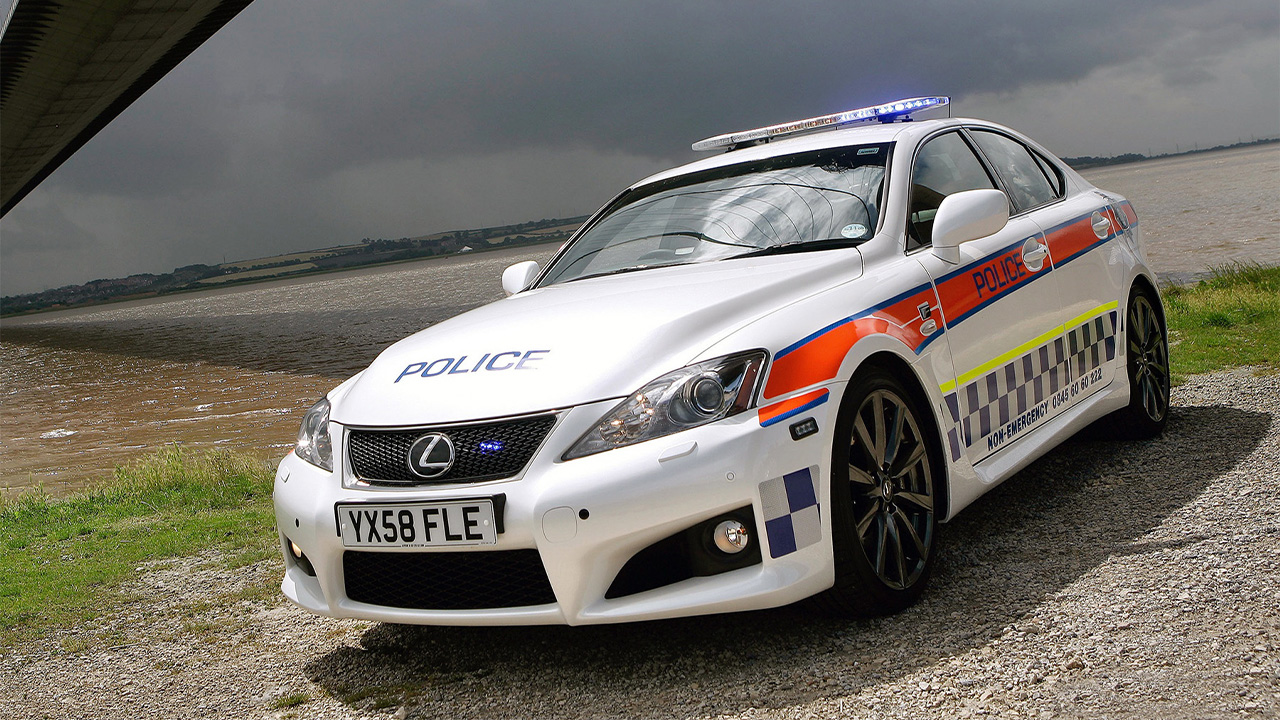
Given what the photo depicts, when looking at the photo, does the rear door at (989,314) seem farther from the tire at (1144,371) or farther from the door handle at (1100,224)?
the tire at (1144,371)

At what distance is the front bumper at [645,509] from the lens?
2854 mm

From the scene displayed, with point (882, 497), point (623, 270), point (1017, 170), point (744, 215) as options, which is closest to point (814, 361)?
point (882, 497)

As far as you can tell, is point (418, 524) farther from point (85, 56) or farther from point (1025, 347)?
point (85, 56)

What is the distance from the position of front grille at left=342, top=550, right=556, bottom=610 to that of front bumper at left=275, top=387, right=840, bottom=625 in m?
0.03

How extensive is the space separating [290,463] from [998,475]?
2417 mm

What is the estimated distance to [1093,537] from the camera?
13.0 feet

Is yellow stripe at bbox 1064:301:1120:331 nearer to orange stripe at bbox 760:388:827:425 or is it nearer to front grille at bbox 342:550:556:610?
orange stripe at bbox 760:388:827:425

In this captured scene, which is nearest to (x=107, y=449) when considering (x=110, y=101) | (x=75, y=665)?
(x=75, y=665)

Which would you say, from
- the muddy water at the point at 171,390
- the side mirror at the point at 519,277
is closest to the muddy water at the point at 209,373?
the muddy water at the point at 171,390

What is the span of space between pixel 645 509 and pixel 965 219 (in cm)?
170

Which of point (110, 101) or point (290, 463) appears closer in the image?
point (290, 463)

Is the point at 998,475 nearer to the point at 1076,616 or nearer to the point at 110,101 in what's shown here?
the point at 1076,616

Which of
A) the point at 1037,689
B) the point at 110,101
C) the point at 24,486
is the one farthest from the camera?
the point at 110,101

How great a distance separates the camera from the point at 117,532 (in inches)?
248
